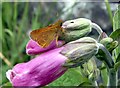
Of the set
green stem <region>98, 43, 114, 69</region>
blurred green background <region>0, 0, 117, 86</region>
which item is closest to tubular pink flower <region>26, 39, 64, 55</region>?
green stem <region>98, 43, 114, 69</region>

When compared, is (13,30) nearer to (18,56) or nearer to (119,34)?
(18,56)

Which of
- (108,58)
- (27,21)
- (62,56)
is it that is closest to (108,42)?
(108,58)

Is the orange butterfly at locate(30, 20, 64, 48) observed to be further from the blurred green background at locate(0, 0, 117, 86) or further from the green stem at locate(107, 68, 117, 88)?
the blurred green background at locate(0, 0, 117, 86)

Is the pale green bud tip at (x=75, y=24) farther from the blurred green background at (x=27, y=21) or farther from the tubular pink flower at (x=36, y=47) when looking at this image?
the blurred green background at (x=27, y=21)

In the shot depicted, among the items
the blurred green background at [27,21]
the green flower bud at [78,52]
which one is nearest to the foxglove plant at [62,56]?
A: the green flower bud at [78,52]

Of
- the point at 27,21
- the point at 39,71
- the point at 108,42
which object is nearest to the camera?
the point at 39,71

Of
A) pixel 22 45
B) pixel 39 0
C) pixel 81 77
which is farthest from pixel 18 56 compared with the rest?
pixel 81 77

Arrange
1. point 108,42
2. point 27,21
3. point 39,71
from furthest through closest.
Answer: point 27,21
point 108,42
point 39,71

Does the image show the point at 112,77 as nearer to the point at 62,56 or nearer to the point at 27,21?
the point at 62,56
